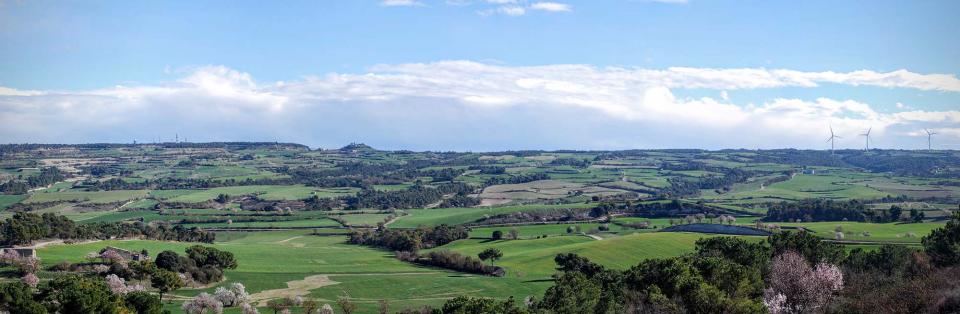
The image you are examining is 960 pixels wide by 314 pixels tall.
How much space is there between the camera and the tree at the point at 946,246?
218 feet

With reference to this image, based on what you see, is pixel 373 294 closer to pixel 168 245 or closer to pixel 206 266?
pixel 206 266

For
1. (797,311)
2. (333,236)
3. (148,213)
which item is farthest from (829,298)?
(148,213)

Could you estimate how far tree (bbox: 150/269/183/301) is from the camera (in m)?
72.9

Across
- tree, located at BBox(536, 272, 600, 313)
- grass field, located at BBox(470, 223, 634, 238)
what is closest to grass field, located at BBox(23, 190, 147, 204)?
grass field, located at BBox(470, 223, 634, 238)

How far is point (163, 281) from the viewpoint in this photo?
72.9m

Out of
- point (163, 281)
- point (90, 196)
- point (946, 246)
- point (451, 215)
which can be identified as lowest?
point (451, 215)

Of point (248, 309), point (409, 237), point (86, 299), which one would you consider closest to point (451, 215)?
point (409, 237)

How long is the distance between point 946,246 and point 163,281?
6642 centimetres

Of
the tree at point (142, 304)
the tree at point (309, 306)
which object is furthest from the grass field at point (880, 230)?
the tree at point (142, 304)

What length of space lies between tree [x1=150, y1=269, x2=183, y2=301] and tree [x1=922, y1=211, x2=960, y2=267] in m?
64.0

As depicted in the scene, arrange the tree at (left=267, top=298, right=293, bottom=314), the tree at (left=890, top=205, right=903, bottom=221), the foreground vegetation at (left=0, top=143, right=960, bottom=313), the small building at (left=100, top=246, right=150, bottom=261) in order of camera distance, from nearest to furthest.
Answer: the foreground vegetation at (left=0, top=143, right=960, bottom=313) < the tree at (left=267, top=298, right=293, bottom=314) < the small building at (left=100, top=246, right=150, bottom=261) < the tree at (left=890, top=205, right=903, bottom=221)

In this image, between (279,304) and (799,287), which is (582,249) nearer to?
(279,304)

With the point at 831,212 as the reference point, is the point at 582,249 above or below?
below

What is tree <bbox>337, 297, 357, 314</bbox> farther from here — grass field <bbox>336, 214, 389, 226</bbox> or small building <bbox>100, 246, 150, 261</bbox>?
grass field <bbox>336, 214, 389, 226</bbox>
